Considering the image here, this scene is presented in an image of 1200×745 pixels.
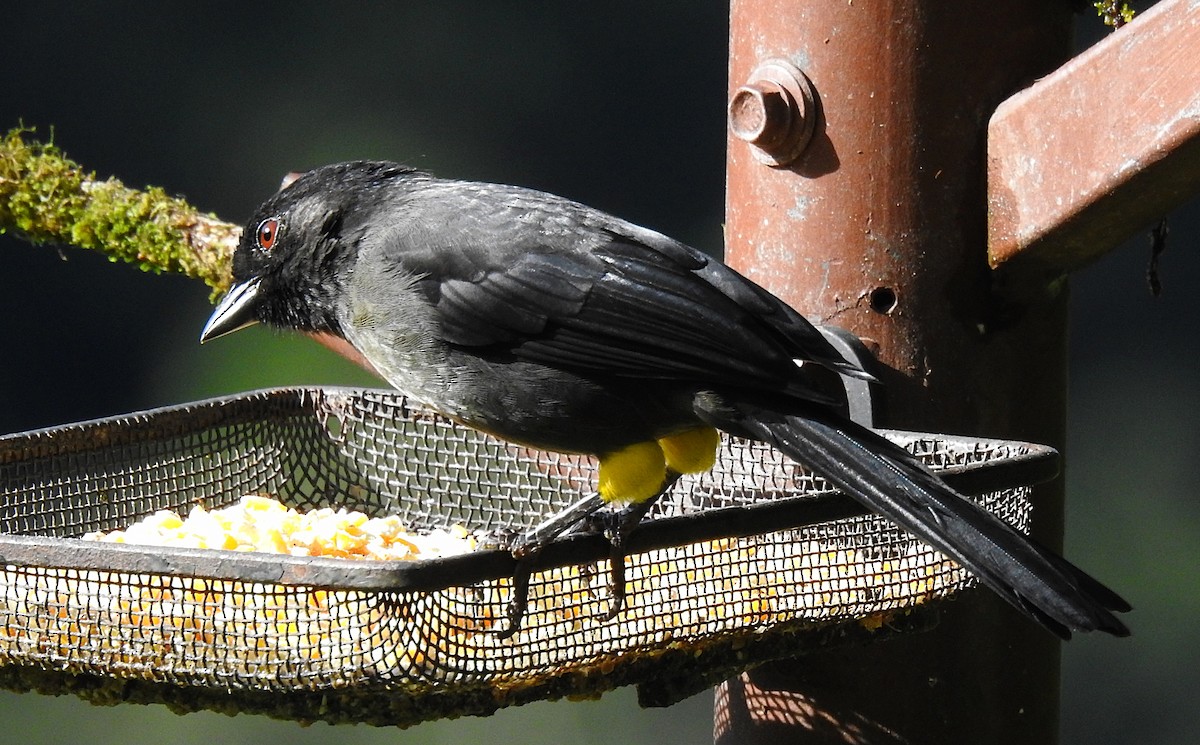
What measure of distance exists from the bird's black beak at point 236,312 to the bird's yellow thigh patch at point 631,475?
0.84 meters

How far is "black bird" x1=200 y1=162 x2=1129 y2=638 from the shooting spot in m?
2.63

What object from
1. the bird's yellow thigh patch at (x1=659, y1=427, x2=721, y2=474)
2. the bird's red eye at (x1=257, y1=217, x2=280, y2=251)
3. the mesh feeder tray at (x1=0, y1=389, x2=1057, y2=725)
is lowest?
the mesh feeder tray at (x1=0, y1=389, x2=1057, y2=725)

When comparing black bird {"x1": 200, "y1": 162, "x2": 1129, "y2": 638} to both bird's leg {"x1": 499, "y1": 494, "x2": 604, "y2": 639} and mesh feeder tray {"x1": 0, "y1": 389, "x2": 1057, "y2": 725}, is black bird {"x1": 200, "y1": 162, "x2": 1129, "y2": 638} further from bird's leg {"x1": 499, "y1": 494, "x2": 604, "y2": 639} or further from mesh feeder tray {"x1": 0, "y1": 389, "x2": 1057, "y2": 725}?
bird's leg {"x1": 499, "y1": 494, "x2": 604, "y2": 639}

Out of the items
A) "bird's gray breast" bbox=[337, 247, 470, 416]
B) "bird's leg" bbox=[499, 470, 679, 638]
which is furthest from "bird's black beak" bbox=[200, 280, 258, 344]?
"bird's leg" bbox=[499, 470, 679, 638]

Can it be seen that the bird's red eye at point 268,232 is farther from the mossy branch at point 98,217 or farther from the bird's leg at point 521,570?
the bird's leg at point 521,570

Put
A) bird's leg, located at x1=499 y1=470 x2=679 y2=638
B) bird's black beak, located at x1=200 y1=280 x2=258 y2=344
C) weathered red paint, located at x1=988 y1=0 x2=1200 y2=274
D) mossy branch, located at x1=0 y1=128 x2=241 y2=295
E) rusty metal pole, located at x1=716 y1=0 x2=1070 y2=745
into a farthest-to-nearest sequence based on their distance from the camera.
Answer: mossy branch, located at x1=0 y1=128 x2=241 y2=295, bird's black beak, located at x1=200 y1=280 x2=258 y2=344, rusty metal pole, located at x1=716 y1=0 x2=1070 y2=745, weathered red paint, located at x1=988 y1=0 x2=1200 y2=274, bird's leg, located at x1=499 y1=470 x2=679 y2=638

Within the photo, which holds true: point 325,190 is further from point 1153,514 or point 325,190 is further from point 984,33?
point 1153,514

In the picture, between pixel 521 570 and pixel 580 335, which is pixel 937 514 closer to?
pixel 521 570

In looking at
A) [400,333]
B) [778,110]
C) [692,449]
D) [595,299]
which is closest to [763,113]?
[778,110]

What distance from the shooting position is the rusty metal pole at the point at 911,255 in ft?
9.68

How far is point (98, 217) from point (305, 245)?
0.85m

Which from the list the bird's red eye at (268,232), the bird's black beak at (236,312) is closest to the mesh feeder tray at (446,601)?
the bird's black beak at (236,312)

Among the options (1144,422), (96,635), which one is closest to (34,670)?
(96,635)

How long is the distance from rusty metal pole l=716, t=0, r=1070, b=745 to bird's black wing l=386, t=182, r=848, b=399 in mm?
317
